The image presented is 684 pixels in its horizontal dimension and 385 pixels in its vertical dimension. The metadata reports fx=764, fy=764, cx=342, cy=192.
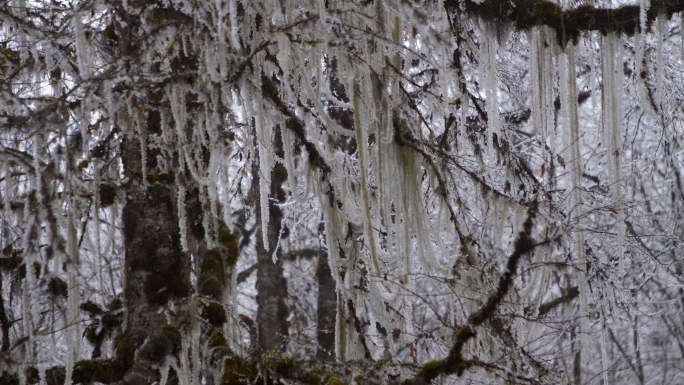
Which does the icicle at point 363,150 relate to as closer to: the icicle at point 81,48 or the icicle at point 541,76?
the icicle at point 541,76

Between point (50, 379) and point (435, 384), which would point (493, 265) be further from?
point (50, 379)

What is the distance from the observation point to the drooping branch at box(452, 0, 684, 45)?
3.46 m

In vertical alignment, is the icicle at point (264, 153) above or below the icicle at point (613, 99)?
below

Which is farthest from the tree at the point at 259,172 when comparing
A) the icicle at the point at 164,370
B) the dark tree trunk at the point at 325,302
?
the dark tree trunk at the point at 325,302

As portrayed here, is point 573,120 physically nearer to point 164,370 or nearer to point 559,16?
point 559,16

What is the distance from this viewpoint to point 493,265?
3869 mm

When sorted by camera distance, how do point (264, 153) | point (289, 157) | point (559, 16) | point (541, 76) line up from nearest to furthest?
point (264, 153) < point (289, 157) < point (559, 16) < point (541, 76)

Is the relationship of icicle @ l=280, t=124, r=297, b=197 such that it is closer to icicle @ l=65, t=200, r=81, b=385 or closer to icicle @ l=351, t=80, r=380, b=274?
icicle @ l=351, t=80, r=380, b=274

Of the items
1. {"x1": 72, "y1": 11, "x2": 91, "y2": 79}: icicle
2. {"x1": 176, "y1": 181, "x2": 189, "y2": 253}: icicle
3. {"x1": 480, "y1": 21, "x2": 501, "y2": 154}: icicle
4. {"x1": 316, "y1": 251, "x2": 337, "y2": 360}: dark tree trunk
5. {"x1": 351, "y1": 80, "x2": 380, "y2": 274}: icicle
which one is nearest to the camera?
{"x1": 72, "y1": 11, "x2": 91, "y2": 79}: icicle

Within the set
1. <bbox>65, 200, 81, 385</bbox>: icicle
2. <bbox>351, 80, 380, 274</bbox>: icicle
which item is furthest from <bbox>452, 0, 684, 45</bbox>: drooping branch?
<bbox>65, 200, 81, 385</bbox>: icicle

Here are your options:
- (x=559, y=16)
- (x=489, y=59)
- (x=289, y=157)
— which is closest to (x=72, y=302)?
(x=289, y=157)

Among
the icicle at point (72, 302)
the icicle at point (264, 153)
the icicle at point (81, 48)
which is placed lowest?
the icicle at point (72, 302)

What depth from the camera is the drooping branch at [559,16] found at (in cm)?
346

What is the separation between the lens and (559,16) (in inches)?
136
